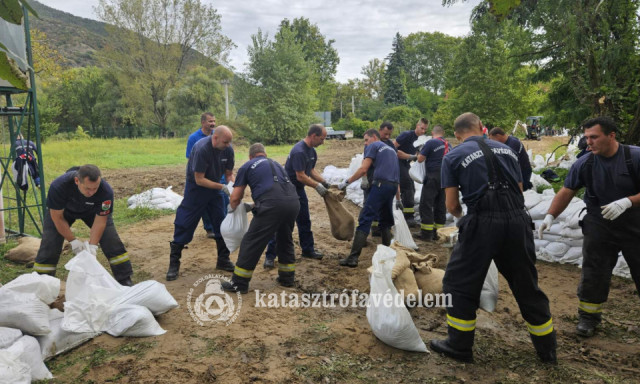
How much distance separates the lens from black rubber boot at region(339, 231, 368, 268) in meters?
5.01

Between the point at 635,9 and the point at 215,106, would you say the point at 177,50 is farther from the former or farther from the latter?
the point at 635,9

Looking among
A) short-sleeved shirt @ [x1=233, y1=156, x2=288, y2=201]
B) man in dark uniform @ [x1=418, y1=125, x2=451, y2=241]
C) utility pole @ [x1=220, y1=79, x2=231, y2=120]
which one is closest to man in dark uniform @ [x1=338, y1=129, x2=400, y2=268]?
man in dark uniform @ [x1=418, y1=125, x2=451, y2=241]

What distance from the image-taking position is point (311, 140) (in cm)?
504

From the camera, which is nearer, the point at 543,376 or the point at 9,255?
the point at 543,376

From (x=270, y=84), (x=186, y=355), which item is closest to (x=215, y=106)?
(x=270, y=84)

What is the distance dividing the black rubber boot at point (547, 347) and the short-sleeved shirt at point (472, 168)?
102 centimetres

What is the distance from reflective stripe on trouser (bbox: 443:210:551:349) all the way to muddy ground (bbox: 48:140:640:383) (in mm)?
325

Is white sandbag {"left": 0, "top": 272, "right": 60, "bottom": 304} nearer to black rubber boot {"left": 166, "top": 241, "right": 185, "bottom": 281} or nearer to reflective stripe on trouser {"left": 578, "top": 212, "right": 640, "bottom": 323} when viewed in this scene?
black rubber boot {"left": 166, "top": 241, "right": 185, "bottom": 281}

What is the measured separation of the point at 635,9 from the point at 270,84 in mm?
22230

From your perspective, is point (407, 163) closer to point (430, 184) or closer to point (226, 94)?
point (430, 184)

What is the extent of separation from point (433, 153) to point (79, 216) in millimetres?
4522

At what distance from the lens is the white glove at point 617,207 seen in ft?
10.2

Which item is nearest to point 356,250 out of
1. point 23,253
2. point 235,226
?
point 235,226

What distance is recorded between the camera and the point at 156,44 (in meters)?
34.2
